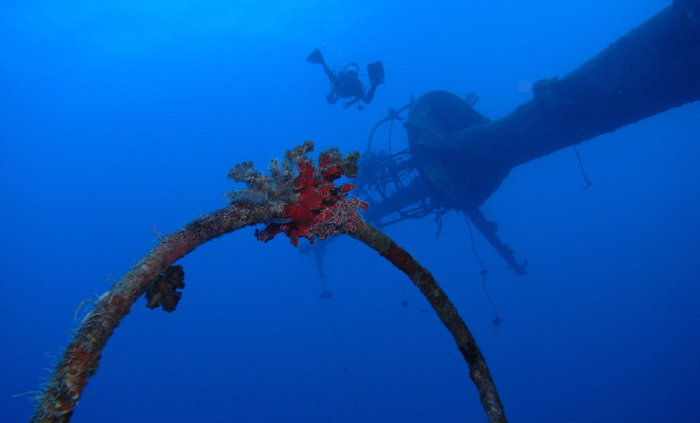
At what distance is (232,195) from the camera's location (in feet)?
6.82

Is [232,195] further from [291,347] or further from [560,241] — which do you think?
[560,241]

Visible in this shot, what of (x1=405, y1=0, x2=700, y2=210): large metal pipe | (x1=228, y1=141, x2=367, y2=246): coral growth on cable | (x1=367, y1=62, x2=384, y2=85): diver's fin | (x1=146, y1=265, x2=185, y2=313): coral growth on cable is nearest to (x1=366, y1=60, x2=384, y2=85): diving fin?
(x1=367, y1=62, x2=384, y2=85): diver's fin

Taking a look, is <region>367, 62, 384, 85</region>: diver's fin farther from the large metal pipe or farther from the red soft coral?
the red soft coral

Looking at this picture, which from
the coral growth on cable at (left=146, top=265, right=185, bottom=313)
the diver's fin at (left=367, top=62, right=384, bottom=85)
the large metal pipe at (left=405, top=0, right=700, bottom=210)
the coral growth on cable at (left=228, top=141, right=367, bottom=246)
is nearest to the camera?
the coral growth on cable at (left=146, top=265, right=185, bottom=313)

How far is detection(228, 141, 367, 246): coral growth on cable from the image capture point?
2195 millimetres

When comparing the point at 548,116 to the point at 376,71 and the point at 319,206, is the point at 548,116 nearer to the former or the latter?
the point at 376,71

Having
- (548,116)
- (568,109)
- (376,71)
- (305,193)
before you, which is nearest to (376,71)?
(376,71)

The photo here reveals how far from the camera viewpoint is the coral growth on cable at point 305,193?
7.20 ft

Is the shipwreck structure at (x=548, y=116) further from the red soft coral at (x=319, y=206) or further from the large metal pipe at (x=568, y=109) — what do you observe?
the red soft coral at (x=319, y=206)

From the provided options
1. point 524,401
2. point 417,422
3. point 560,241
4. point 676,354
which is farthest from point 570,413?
point 560,241

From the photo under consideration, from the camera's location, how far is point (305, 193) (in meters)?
2.30

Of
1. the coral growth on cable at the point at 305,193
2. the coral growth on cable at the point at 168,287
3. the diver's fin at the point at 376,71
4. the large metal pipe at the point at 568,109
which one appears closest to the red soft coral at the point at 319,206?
the coral growth on cable at the point at 305,193

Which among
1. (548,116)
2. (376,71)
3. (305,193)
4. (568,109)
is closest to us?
(305,193)

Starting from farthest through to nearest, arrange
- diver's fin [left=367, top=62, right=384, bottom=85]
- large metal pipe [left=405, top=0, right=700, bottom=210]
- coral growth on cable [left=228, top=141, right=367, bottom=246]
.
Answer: diver's fin [left=367, top=62, right=384, bottom=85], large metal pipe [left=405, top=0, right=700, bottom=210], coral growth on cable [left=228, top=141, right=367, bottom=246]
